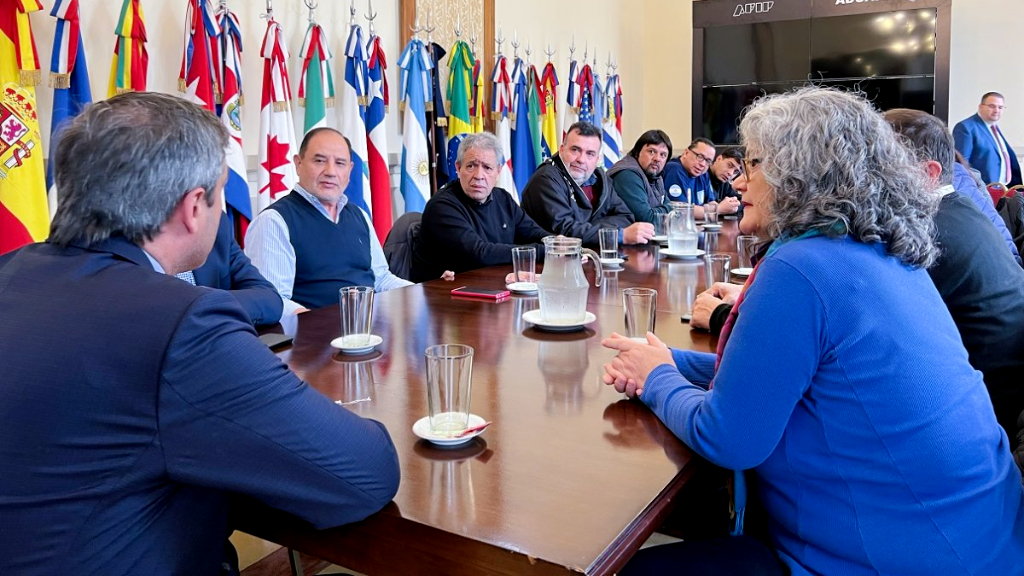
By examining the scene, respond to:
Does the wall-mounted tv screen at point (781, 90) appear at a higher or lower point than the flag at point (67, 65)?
higher

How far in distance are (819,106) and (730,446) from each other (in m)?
0.53

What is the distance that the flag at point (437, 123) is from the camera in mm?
5512

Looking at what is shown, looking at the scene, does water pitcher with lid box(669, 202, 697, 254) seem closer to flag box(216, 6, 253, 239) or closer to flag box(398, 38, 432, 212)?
flag box(216, 6, 253, 239)

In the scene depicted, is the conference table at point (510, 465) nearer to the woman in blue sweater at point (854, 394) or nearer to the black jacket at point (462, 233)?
the woman in blue sweater at point (854, 394)

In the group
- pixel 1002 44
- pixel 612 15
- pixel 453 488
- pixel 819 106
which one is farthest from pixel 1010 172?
pixel 453 488

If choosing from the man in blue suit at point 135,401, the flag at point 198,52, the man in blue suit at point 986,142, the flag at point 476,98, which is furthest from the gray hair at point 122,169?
the man in blue suit at point 986,142

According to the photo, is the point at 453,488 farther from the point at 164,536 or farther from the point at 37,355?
the point at 37,355

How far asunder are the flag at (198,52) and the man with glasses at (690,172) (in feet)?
11.0

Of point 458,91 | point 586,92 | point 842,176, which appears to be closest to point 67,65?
point 458,91

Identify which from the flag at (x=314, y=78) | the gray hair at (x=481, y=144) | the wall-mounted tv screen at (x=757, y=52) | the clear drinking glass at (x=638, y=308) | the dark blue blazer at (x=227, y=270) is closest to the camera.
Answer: the clear drinking glass at (x=638, y=308)

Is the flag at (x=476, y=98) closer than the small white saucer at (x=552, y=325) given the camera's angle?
No

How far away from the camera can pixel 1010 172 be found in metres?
7.37

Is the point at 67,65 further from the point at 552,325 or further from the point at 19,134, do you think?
the point at 552,325

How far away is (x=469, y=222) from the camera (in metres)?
3.45
